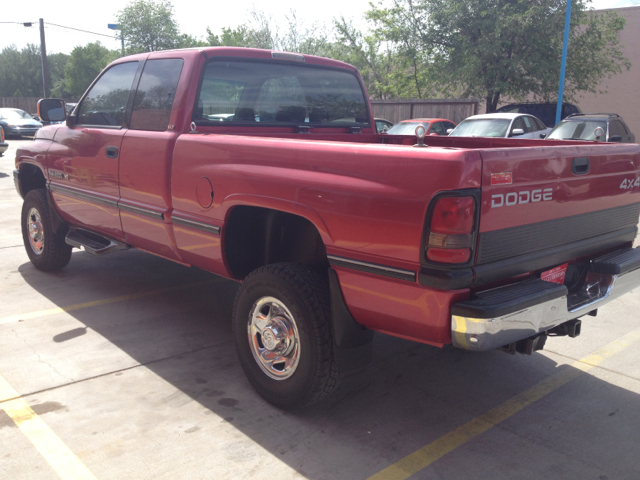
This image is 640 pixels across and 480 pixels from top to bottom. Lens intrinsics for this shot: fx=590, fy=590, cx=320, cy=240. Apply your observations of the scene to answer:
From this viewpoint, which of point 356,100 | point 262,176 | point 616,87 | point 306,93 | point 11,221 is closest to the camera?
point 262,176

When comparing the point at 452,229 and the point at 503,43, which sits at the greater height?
the point at 503,43

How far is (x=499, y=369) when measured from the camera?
4.09 meters

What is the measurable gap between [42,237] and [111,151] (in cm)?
192

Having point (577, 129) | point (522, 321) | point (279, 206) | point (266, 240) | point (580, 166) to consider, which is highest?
point (577, 129)

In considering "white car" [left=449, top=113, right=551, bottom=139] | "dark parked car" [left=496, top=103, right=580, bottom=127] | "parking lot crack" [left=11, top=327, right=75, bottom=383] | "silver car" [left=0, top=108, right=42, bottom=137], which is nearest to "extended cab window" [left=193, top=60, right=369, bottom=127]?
"parking lot crack" [left=11, top=327, right=75, bottom=383]

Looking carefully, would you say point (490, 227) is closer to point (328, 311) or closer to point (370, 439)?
point (328, 311)

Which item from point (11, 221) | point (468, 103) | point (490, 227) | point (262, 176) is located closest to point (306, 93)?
point (262, 176)

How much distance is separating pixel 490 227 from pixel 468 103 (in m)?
18.8

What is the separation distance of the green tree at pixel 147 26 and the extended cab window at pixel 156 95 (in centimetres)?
3942

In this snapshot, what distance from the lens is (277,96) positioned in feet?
15.0

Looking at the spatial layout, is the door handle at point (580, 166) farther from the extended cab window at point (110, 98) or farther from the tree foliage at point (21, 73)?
the tree foliage at point (21, 73)

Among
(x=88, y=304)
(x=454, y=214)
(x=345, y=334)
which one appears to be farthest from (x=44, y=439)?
(x=454, y=214)

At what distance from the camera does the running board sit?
16.0 feet

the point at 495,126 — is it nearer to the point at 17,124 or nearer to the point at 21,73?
the point at 17,124
